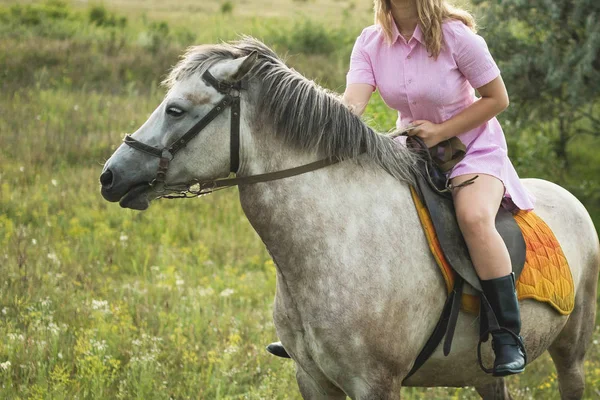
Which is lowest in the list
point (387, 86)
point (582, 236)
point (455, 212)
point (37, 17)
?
point (37, 17)

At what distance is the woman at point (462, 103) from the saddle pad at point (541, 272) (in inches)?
9.1

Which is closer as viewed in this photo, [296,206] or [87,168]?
[296,206]

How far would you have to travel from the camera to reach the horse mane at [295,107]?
3.11 metres

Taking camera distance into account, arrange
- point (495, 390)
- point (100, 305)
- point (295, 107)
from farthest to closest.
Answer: point (100, 305) → point (495, 390) → point (295, 107)

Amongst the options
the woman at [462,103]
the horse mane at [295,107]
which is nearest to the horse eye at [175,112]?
the horse mane at [295,107]

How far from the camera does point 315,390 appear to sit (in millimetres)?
3584

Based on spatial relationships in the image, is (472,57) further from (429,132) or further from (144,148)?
(144,148)

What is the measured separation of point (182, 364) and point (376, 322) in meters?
Answer: 2.49

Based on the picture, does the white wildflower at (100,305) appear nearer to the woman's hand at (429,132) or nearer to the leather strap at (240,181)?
the leather strap at (240,181)

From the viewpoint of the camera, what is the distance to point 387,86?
3.62 metres

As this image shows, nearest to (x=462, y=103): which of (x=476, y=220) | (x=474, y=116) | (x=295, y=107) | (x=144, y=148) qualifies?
(x=474, y=116)

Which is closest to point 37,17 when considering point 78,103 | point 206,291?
point 78,103

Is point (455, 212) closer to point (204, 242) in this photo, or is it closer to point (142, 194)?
point (142, 194)

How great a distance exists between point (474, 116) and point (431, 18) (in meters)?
0.54
